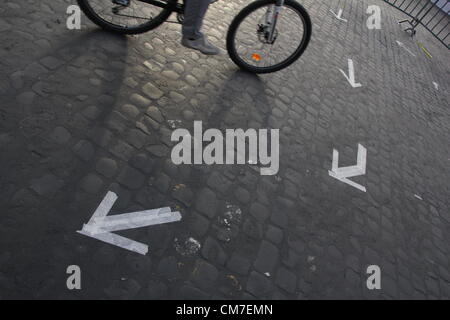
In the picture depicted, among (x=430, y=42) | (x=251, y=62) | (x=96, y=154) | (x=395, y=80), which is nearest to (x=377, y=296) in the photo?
(x=96, y=154)

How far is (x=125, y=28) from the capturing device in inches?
167

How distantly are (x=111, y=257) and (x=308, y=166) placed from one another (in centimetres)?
252

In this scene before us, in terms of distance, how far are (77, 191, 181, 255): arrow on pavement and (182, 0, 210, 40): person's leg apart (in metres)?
2.18

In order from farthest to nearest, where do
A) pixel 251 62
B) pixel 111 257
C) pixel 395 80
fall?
pixel 395 80, pixel 251 62, pixel 111 257

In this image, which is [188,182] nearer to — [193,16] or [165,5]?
[193,16]

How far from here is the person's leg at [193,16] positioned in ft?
11.9

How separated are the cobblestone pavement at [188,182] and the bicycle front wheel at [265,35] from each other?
0.94 ft

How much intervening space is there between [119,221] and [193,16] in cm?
246

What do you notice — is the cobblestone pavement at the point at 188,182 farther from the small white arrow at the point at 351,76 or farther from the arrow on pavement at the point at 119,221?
the small white arrow at the point at 351,76

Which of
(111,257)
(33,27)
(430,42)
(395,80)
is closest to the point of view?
(111,257)

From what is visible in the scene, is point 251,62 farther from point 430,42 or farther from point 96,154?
point 430,42

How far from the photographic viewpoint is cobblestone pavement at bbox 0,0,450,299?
2531 millimetres

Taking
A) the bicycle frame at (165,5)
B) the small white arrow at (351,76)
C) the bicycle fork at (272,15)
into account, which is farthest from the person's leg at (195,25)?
the small white arrow at (351,76)
